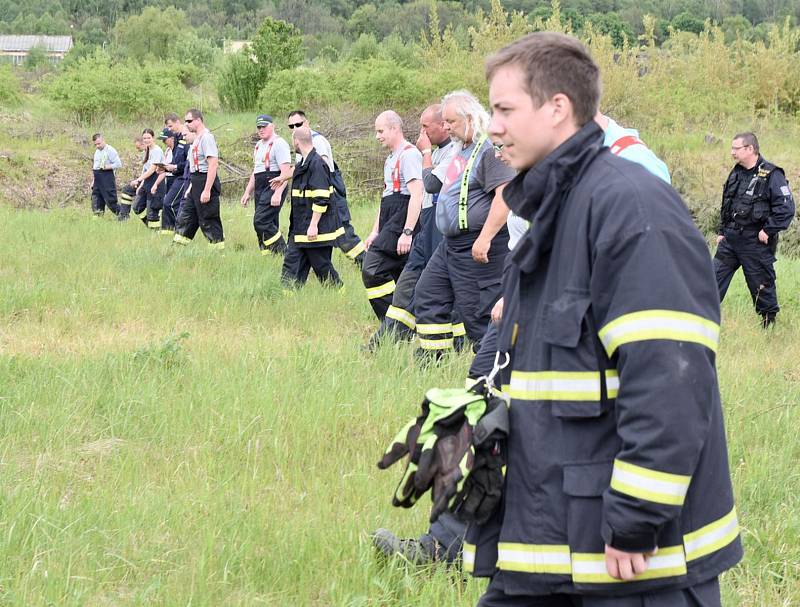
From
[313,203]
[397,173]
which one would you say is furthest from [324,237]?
[397,173]

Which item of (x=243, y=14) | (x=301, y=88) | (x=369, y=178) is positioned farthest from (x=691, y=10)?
(x=369, y=178)

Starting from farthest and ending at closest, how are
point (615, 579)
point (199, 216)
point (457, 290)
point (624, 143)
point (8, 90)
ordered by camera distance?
point (8, 90) → point (199, 216) → point (457, 290) → point (624, 143) → point (615, 579)

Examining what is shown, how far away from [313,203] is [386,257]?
5.33ft

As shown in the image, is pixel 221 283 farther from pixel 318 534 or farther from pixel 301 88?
pixel 301 88

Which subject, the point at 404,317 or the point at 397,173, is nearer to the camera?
the point at 404,317

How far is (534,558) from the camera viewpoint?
7.29 feet

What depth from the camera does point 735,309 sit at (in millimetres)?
10789

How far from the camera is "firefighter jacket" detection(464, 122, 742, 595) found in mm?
2029

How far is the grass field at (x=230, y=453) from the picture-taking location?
12.2 ft

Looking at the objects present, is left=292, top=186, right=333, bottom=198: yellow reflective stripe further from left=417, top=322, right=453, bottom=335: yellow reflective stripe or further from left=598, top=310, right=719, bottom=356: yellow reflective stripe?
left=598, top=310, right=719, bottom=356: yellow reflective stripe

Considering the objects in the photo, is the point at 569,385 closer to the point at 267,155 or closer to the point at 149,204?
the point at 267,155

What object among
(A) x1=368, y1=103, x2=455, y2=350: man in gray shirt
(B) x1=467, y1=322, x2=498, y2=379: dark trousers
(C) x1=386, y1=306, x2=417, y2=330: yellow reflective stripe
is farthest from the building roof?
(B) x1=467, y1=322, x2=498, y2=379: dark trousers

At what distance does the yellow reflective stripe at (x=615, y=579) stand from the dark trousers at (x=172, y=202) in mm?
12704

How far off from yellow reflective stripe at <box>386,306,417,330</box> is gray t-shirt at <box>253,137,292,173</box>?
523 cm
